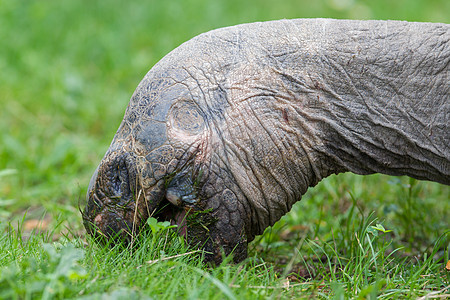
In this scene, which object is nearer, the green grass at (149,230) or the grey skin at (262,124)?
the green grass at (149,230)

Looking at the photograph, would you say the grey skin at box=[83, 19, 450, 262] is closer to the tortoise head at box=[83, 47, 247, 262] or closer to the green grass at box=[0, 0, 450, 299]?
the tortoise head at box=[83, 47, 247, 262]

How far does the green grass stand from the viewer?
8.46 ft

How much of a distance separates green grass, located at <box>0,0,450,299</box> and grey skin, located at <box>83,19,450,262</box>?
0.19 m

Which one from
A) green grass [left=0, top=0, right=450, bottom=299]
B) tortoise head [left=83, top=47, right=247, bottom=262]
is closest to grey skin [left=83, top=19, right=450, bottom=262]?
tortoise head [left=83, top=47, right=247, bottom=262]

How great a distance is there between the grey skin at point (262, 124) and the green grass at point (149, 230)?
0.19 meters

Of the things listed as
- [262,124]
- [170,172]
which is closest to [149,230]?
[170,172]

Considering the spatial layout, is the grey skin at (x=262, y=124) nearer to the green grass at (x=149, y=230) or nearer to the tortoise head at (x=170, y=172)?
the tortoise head at (x=170, y=172)

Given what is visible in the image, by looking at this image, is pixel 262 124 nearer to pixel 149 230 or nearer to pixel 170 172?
pixel 170 172

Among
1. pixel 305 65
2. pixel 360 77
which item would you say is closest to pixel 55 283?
pixel 305 65

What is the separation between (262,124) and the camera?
3.03 meters

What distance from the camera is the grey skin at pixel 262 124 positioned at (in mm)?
2986

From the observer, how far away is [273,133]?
3.03 metres

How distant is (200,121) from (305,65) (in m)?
0.64

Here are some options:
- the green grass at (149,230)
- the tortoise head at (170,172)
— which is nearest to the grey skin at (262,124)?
the tortoise head at (170,172)
